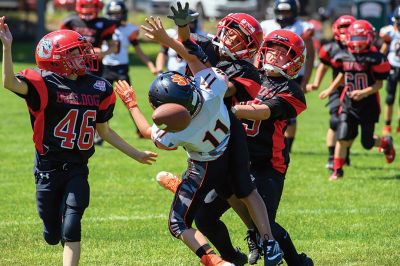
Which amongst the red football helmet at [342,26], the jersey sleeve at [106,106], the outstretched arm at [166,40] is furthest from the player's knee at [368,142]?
the jersey sleeve at [106,106]

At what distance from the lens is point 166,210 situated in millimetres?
8508

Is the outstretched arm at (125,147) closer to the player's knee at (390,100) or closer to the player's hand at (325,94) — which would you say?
the player's hand at (325,94)

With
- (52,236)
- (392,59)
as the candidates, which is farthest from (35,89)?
(392,59)

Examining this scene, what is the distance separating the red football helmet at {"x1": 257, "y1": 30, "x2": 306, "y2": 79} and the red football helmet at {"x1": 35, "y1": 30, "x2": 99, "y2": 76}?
1.18m

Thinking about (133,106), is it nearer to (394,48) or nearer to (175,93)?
(175,93)

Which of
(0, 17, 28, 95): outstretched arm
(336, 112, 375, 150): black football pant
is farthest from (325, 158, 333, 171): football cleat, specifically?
(0, 17, 28, 95): outstretched arm

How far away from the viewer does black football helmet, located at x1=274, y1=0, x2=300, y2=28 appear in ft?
38.2

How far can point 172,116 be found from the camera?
5.00 meters

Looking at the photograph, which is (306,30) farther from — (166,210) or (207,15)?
(207,15)

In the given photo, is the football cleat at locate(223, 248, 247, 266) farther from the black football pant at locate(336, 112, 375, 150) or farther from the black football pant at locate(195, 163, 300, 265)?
the black football pant at locate(336, 112, 375, 150)

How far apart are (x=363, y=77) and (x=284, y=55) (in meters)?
4.30

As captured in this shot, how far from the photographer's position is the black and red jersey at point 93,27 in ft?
39.6

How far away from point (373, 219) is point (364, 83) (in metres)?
2.58

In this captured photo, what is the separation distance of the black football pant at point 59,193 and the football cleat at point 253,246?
1139 mm
